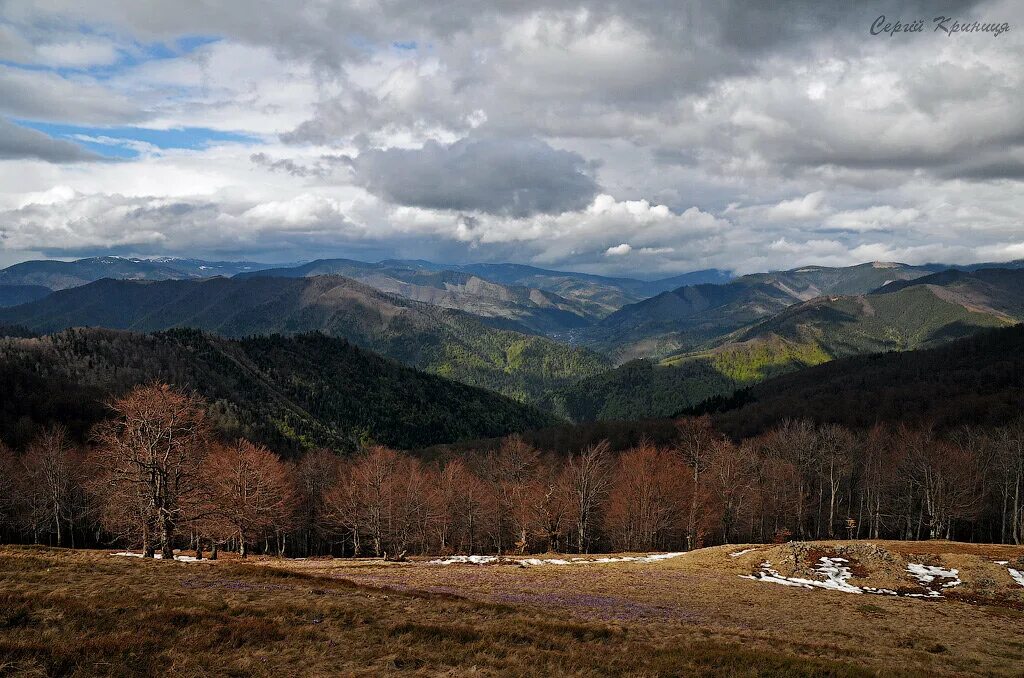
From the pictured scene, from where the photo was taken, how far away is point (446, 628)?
21500 mm

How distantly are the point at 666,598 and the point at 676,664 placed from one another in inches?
826

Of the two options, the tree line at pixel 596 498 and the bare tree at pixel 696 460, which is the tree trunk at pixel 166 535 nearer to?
the tree line at pixel 596 498

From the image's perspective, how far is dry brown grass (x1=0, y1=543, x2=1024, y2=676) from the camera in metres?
16.6

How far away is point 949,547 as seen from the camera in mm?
56219

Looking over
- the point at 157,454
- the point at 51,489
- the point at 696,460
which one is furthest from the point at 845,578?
the point at 51,489

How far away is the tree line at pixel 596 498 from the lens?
78.5 metres

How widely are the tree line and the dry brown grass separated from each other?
1517 inches

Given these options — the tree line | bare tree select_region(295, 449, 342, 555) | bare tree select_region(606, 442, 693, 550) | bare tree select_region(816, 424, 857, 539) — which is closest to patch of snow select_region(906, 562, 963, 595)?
the tree line

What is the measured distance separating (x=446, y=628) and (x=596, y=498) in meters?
69.1

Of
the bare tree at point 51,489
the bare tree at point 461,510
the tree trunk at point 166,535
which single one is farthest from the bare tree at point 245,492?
the bare tree at point 51,489

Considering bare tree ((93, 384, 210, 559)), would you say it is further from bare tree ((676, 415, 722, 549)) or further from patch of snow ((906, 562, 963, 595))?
bare tree ((676, 415, 722, 549))

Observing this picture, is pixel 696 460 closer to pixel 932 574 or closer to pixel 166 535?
pixel 932 574

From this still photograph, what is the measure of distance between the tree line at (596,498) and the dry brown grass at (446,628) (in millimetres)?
38521

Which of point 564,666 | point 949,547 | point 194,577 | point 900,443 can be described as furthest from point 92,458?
point 900,443
